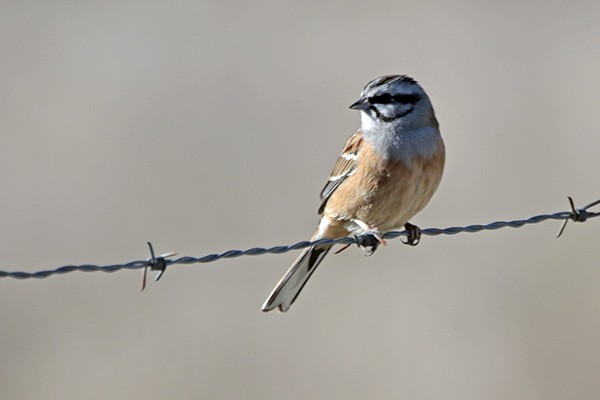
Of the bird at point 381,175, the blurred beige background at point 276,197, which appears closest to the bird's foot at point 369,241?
the bird at point 381,175

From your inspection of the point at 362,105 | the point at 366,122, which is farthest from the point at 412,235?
the point at 362,105

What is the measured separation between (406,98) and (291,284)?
4.75 ft

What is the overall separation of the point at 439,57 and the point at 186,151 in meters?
4.12

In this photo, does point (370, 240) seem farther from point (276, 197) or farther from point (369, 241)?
point (276, 197)

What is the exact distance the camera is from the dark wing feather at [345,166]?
7.80 meters

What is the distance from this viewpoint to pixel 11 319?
11211 millimetres

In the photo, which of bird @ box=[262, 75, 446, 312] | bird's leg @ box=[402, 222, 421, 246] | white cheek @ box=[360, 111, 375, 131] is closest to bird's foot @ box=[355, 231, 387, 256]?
bird @ box=[262, 75, 446, 312]

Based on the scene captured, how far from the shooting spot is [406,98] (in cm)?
787

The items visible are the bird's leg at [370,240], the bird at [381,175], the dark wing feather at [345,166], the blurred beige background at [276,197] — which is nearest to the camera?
the bird's leg at [370,240]

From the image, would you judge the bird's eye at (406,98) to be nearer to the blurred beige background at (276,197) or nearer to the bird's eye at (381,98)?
the bird's eye at (381,98)

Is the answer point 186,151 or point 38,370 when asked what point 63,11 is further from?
point 38,370

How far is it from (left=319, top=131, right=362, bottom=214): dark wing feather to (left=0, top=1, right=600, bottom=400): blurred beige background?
2571mm

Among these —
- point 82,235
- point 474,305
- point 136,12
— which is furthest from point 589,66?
point 136,12

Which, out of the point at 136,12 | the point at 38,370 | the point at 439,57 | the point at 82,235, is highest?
the point at 136,12
